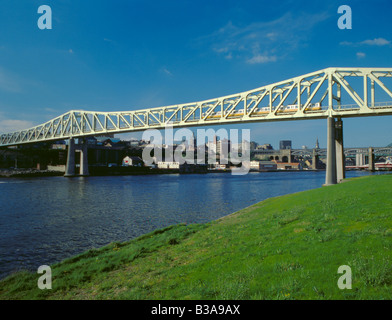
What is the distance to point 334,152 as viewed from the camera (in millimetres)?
43781

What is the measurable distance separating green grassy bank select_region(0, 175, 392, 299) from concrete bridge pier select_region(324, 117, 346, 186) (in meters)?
31.1

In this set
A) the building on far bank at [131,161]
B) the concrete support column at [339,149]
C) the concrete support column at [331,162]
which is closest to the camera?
the concrete support column at [331,162]

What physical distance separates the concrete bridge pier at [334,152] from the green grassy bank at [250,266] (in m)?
31.1

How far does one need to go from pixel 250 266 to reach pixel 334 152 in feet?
137

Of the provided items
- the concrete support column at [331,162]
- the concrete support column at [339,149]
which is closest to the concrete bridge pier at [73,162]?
the concrete support column at [339,149]

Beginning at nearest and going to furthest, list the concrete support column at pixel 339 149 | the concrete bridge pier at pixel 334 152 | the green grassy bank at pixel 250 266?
the green grassy bank at pixel 250 266 < the concrete bridge pier at pixel 334 152 < the concrete support column at pixel 339 149

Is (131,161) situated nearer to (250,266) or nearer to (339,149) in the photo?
(339,149)

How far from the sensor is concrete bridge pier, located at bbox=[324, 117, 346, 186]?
43.3 meters

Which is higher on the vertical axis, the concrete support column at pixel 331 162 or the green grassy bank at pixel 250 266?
the concrete support column at pixel 331 162

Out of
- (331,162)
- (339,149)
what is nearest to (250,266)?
(331,162)

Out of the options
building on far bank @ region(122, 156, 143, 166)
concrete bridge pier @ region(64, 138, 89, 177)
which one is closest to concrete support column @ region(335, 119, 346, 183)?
concrete bridge pier @ region(64, 138, 89, 177)

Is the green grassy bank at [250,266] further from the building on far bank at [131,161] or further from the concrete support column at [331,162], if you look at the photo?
the building on far bank at [131,161]

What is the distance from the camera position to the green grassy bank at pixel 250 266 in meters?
6.27
